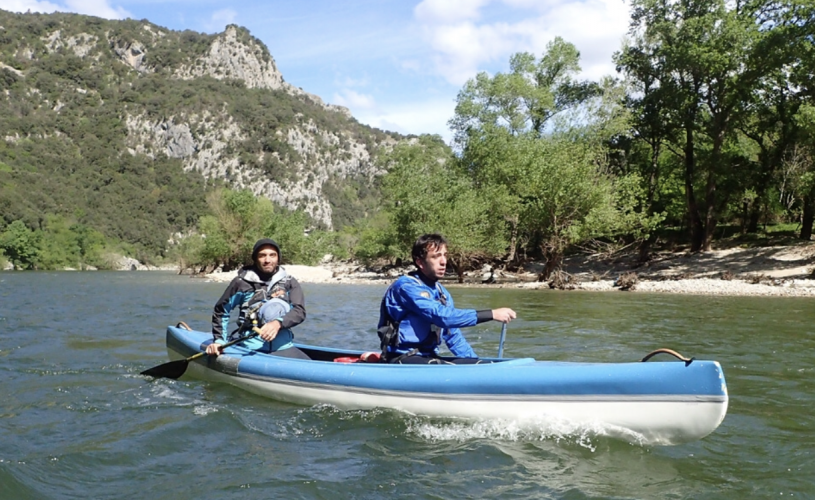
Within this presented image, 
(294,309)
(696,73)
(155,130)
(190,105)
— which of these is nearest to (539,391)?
(294,309)

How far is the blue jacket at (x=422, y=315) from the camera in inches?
191

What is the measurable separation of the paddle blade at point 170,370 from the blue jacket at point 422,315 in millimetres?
2621

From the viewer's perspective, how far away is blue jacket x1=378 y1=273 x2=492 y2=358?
15.9 ft

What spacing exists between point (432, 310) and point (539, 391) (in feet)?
3.42

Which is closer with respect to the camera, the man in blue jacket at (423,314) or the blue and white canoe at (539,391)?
the blue and white canoe at (539,391)

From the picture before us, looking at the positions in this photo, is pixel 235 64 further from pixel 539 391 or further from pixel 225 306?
pixel 539 391

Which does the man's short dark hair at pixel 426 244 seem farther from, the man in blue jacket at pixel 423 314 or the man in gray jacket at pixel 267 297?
the man in gray jacket at pixel 267 297

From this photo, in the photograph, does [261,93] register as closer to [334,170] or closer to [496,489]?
[334,170]

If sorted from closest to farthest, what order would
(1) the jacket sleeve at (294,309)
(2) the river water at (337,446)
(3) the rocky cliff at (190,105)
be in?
(2) the river water at (337,446) → (1) the jacket sleeve at (294,309) → (3) the rocky cliff at (190,105)

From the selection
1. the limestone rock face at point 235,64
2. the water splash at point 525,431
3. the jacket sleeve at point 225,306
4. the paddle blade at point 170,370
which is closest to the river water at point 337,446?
the water splash at point 525,431

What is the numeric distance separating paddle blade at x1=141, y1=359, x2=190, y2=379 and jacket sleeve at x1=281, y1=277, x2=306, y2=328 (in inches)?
56.0

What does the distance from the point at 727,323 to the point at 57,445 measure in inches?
431

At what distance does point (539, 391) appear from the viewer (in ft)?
14.3

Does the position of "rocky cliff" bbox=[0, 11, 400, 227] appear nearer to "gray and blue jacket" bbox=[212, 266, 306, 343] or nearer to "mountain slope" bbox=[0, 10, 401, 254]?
"mountain slope" bbox=[0, 10, 401, 254]
